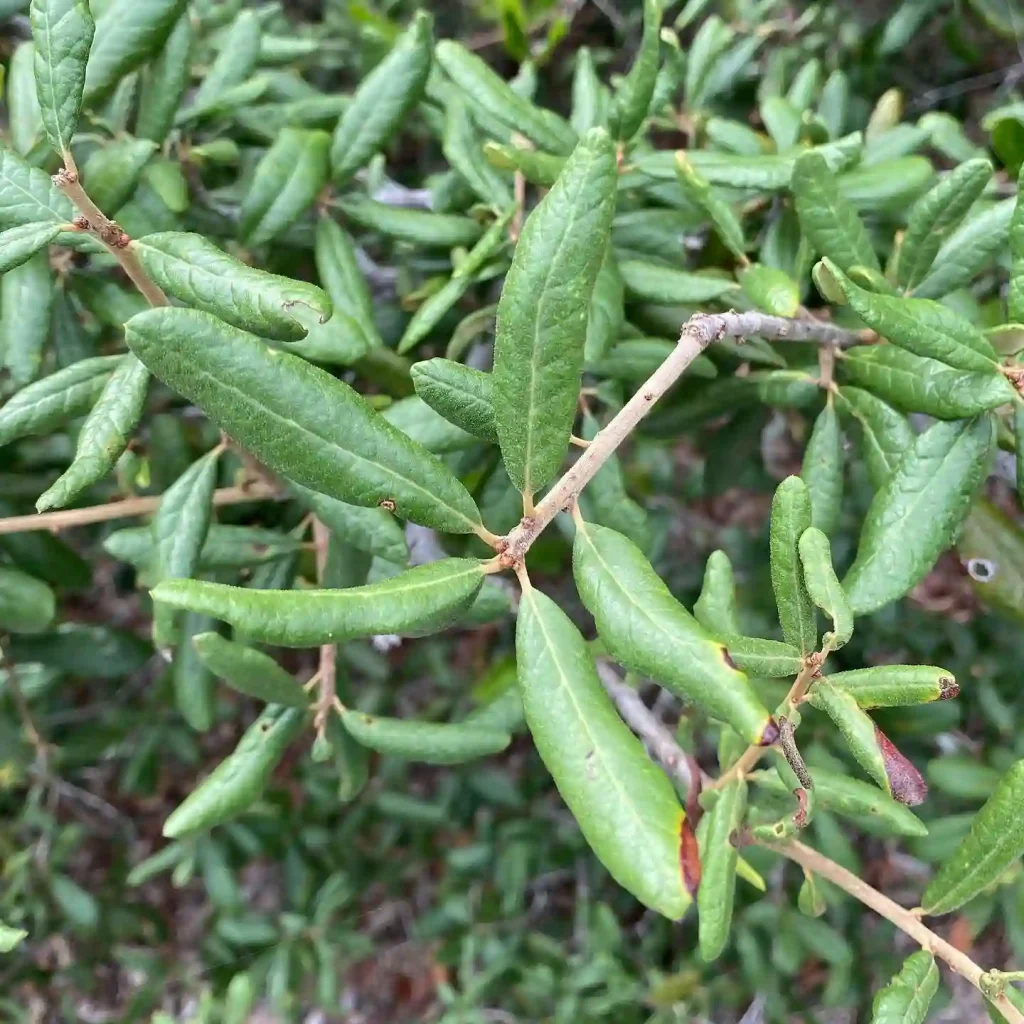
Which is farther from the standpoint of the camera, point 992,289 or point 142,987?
point 142,987

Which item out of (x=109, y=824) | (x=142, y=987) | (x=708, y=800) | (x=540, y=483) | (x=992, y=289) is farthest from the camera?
(x=109, y=824)

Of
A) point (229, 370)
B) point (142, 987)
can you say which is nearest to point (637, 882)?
point (229, 370)

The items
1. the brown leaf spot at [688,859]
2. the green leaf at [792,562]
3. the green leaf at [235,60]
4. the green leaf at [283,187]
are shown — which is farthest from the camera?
the green leaf at [235,60]

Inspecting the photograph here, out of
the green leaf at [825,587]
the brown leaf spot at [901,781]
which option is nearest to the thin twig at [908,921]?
the brown leaf spot at [901,781]

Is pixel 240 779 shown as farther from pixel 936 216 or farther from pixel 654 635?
pixel 936 216

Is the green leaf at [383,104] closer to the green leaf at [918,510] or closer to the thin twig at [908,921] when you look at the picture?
the green leaf at [918,510]

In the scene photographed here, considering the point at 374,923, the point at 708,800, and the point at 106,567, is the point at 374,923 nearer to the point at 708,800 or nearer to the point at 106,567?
the point at 106,567

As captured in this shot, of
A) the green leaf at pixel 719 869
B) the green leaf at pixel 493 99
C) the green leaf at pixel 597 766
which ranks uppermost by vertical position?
the green leaf at pixel 493 99

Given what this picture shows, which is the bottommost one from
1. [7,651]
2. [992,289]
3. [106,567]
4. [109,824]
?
[109,824]
